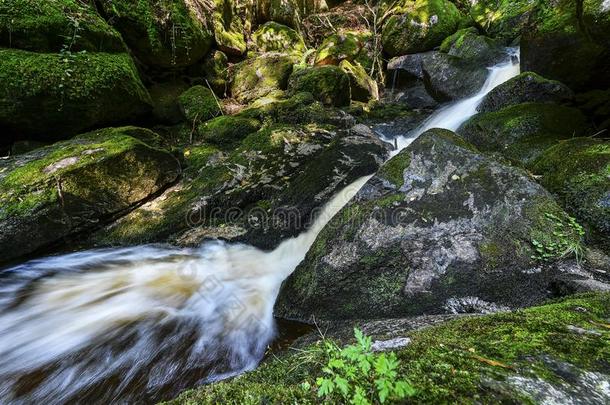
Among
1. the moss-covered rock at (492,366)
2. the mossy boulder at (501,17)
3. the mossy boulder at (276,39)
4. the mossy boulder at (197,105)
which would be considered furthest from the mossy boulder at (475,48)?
the moss-covered rock at (492,366)

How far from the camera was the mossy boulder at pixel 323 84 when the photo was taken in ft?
33.5

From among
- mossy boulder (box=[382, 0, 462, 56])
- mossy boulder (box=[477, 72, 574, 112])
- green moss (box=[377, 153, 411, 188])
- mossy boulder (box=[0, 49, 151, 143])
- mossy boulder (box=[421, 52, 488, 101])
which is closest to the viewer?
green moss (box=[377, 153, 411, 188])

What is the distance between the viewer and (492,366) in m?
1.17

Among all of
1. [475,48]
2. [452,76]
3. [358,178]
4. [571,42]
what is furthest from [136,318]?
[475,48]


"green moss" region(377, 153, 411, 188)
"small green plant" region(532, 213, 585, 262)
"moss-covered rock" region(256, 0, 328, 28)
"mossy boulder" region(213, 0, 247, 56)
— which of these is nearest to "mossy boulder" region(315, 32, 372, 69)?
"moss-covered rock" region(256, 0, 328, 28)

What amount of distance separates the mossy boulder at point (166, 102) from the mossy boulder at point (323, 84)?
144 inches

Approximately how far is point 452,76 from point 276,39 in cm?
841

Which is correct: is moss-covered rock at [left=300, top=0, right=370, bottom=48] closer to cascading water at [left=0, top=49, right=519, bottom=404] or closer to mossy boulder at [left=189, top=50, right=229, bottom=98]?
mossy boulder at [left=189, top=50, right=229, bottom=98]

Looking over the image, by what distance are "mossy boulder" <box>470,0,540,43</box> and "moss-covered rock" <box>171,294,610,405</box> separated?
1233 centimetres

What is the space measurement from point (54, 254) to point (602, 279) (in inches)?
260

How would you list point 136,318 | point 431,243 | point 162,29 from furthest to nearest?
point 162,29 < point 136,318 < point 431,243

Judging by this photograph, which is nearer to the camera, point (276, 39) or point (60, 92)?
point (60, 92)

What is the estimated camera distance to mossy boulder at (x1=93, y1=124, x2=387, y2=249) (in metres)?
5.18

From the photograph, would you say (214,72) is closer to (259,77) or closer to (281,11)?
(259,77)
